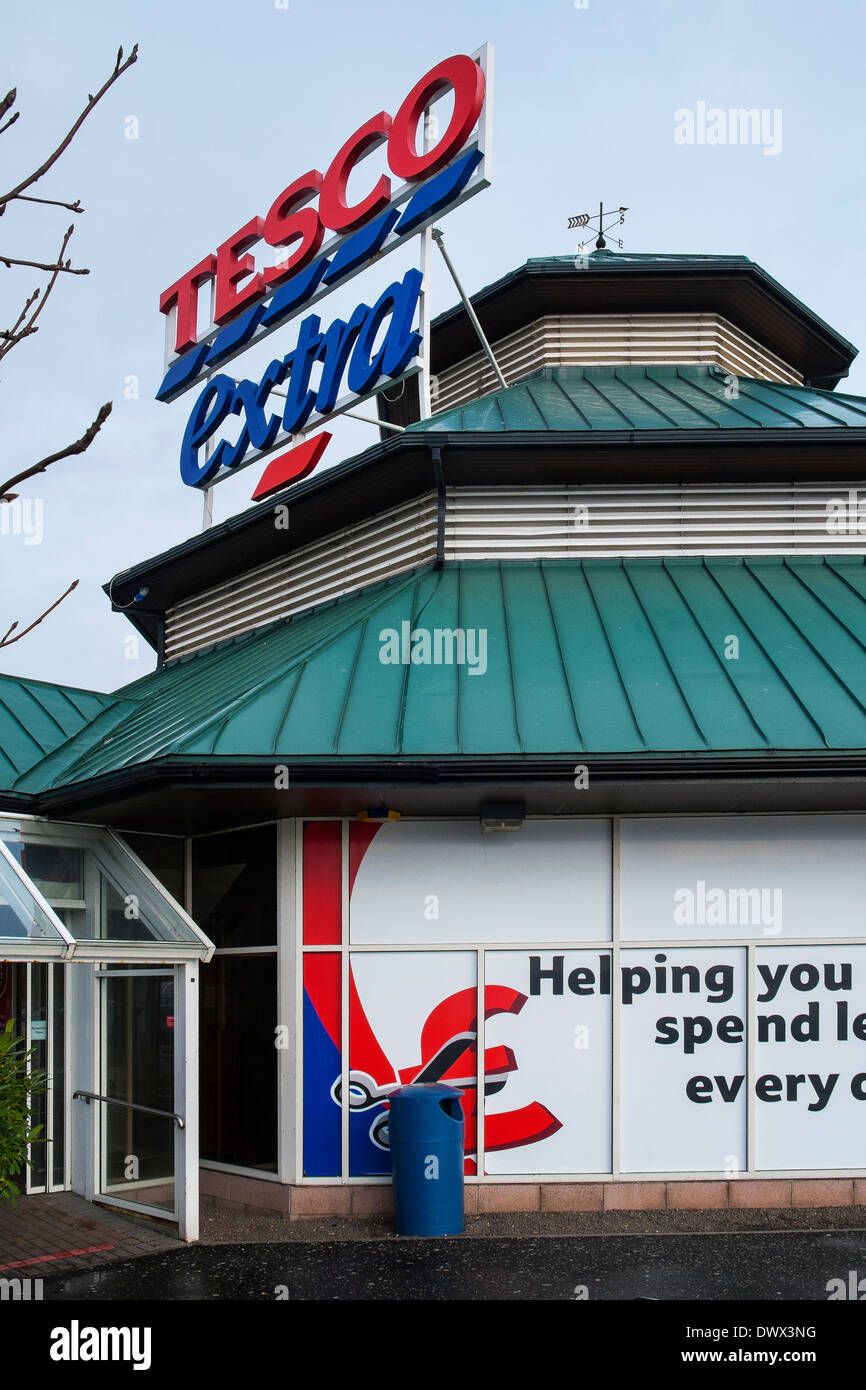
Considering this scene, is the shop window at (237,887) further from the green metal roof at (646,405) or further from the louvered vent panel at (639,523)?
the green metal roof at (646,405)

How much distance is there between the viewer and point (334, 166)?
1416cm

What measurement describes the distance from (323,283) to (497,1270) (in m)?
11.1

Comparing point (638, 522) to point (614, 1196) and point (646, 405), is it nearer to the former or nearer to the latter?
point (646, 405)

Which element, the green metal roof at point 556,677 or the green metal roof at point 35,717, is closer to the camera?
the green metal roof at point 556,677

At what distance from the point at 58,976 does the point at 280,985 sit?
122 inches

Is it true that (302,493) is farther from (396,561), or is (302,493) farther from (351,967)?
(351,967)

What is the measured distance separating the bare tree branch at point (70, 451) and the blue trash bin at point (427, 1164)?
6804 mm

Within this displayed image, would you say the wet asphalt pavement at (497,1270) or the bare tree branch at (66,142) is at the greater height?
the bare tree branch at (66,142)

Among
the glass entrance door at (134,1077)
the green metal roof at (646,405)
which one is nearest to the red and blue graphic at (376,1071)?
the glass entrance door at (134,1077)

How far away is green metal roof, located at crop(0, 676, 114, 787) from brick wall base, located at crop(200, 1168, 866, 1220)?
4844 millimetres

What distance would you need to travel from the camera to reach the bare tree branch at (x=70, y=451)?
119 inches

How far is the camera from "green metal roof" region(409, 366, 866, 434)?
11.8 metres

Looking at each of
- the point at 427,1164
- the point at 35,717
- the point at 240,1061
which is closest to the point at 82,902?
the point at 240,1061

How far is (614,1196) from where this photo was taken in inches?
368
